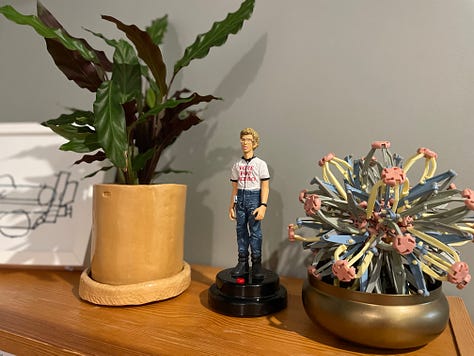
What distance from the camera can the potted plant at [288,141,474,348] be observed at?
1.44 ft

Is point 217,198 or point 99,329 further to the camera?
point 217,198

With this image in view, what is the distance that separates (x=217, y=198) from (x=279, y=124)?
0.24m

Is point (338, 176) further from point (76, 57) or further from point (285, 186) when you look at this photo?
Result: point (76, 57)

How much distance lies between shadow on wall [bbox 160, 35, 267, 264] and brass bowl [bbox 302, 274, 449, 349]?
17.5 inches

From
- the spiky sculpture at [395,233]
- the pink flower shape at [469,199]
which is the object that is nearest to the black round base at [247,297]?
the spiky sculpture at [395,233]

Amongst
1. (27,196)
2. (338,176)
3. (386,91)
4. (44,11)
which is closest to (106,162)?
(27,196)

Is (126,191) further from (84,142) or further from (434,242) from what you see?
(434,242)

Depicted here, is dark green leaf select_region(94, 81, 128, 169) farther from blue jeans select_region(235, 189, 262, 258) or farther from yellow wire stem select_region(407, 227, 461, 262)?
yellow wire stem select_region(407, 227, 461, 262)

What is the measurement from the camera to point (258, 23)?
83 centimetres

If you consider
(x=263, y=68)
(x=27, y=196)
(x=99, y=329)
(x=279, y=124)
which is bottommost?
(x=99, y=329)

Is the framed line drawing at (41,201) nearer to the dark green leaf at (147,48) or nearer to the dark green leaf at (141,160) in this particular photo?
the dark green leaf at (141,160)

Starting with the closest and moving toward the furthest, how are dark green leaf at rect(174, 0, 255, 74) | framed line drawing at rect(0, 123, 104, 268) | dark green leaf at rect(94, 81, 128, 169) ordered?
dark green leaf at rect(94, 81, 128, 169)
dark green leaf at rect(174, 0, 255, 74)
framed line drawing at rect(0, 123, 104, 268)

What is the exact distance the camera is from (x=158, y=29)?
2.89ft

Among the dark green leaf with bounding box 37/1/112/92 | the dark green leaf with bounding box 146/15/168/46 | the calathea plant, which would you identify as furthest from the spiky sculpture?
the dark green leaf with bounding box 146/15/168/46
